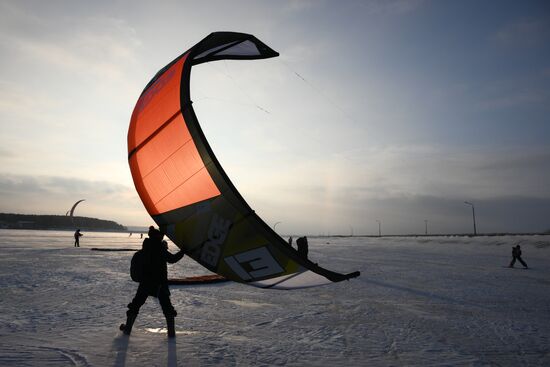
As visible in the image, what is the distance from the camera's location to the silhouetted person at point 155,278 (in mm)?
4676

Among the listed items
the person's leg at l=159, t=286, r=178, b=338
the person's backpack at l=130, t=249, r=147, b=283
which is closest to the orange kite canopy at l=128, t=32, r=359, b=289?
the person's backpack at l=130, t=249, r=147, b=283

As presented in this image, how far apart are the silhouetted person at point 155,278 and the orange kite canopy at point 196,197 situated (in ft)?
1.48

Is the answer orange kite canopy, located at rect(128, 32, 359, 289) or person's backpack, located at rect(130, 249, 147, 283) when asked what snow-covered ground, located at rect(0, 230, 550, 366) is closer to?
person's backpack, located at rect(130, 249, 147, 283)

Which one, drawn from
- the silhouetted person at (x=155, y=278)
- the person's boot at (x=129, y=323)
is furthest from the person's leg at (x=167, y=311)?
the person's boot at (x=129, y=323)

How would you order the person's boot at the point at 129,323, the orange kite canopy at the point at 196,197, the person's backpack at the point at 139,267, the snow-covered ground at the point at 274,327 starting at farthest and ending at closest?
the person's boot at the point at 129,323, the person's backpack at the point at 139,267, the snow-covered ground at the point at 274,327, the orange kite canopy at the point at 196,197

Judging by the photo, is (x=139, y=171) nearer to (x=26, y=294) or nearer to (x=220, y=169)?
(x=220, y=169)

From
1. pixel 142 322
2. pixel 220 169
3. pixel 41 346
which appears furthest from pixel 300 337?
pixel 41 346

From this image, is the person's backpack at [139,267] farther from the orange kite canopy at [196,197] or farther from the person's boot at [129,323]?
the orange kite canopy at [196,197]

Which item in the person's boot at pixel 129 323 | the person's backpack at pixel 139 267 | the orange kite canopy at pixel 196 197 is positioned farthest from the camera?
the person's boot at pixel 129 323

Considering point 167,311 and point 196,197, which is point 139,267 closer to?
point 167,311

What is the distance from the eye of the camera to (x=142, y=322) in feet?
18.3

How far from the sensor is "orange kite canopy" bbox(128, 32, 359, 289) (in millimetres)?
3611

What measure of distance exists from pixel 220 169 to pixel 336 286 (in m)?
7.60

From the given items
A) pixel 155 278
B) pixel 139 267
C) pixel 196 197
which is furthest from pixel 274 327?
pixel 196 197
